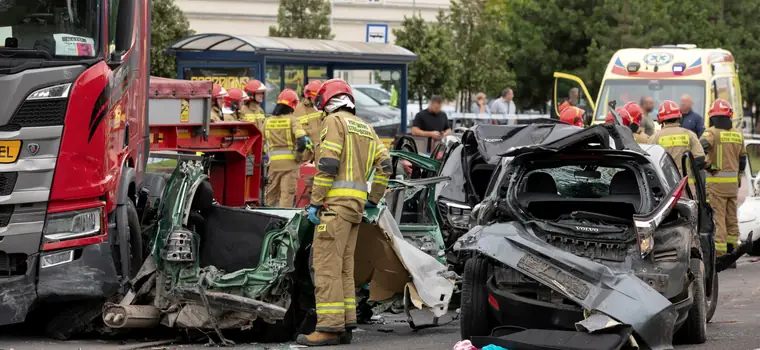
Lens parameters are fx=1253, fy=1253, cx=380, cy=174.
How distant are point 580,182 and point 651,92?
469 inches

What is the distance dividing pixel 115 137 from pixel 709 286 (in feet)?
15.6

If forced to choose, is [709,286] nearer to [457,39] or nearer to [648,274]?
[648,274]

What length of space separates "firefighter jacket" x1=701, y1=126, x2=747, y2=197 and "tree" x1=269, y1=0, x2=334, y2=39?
20.4 m

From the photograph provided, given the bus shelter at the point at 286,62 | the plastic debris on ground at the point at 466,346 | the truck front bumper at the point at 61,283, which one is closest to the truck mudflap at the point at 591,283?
the plastic debris on ground at the point at 466,346

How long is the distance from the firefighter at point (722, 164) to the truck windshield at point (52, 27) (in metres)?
8.14

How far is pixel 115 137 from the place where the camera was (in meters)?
8.98

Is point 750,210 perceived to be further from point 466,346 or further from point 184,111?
point 466,346

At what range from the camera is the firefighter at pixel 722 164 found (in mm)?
14473

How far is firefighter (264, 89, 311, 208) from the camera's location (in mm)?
14789

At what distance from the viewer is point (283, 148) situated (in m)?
15.0

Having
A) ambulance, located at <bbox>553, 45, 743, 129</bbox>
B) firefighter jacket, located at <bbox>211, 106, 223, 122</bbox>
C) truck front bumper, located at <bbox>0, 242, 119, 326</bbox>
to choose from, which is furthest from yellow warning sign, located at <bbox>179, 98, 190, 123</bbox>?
ambulance, located at <bbox>553, 45, 743, 129</bbox>

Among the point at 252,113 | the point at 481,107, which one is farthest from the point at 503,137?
the point at 481,107

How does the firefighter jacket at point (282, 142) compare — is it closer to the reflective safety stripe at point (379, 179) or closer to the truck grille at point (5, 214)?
the reflective safety stripe at point (379, 179)

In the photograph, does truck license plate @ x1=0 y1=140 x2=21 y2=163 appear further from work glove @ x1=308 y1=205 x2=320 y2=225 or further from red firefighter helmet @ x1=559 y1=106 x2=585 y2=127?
red firefighter helmet @ x1=559 y1=106 x2=585 y2=127
